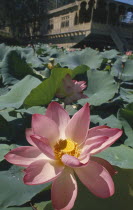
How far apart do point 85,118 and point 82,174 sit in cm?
11

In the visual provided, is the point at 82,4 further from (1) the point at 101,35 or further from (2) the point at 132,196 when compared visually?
(2) the point at 132,196

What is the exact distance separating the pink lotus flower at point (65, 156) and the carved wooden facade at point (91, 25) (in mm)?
16857

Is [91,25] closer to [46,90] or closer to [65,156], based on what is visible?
[46,90]

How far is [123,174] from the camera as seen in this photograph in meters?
0.59

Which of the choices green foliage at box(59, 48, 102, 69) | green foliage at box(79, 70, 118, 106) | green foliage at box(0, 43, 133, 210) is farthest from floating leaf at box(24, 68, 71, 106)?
green foliage at box(59, 48, 102, 69)

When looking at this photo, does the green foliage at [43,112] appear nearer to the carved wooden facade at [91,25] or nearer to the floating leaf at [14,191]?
the floating leaf at [14,191]

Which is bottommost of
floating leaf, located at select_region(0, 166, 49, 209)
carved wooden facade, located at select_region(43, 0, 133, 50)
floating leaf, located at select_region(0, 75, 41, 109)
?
carved wooden facade, located at select_region(43, 0, 133, 50)

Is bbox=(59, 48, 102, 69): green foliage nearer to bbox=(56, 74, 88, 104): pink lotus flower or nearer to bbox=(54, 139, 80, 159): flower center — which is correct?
bbox=(56, 74, 88, 104): pink lotus flower

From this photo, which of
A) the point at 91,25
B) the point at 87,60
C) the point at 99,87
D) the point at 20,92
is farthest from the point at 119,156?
the point at 91,25

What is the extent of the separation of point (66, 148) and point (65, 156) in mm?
71

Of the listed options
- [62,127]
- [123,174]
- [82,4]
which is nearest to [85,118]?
[62,127]

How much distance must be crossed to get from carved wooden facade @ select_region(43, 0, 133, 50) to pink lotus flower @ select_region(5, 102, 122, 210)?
1686cm

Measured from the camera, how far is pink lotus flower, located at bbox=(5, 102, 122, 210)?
448 millimetres

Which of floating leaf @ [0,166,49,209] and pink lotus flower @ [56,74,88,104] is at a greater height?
pink lotus flower @ [56,74,88,104]
